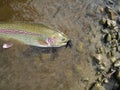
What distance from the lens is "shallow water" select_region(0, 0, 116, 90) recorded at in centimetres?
402

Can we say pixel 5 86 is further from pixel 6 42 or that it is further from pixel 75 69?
pixel 75 69

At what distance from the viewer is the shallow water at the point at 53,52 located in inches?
158

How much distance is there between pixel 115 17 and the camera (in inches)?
172

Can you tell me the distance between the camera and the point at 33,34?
3984 mm

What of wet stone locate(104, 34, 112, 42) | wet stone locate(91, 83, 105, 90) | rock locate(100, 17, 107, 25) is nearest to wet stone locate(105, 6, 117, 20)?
rock locate(100, 17, 107, 25)

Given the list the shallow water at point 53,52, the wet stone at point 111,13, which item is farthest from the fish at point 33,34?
the wet stone at point 111,13

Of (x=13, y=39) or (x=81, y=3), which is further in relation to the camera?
(x=81, y=3)

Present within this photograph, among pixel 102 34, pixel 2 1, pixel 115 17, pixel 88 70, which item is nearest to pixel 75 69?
pixel 88 70

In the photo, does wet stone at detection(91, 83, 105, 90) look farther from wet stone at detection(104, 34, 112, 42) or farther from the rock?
the rock

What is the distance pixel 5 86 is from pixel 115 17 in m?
1.54

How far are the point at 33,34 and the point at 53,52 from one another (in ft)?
1.08

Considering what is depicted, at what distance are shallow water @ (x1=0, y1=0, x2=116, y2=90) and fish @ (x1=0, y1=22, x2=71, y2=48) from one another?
107mm

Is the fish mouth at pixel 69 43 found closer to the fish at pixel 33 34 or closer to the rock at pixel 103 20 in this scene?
the fish at pixel 33 34

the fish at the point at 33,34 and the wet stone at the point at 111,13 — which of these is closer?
the fish at the point at 33,34
